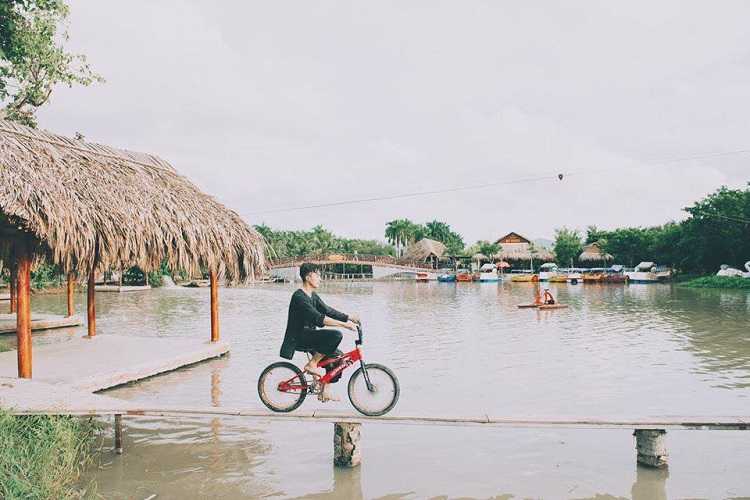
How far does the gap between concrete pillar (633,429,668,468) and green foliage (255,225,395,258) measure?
73.2m

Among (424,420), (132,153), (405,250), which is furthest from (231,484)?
(405,250)

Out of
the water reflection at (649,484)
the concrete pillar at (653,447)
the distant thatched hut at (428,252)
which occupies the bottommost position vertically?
the water reflection at (649,484)

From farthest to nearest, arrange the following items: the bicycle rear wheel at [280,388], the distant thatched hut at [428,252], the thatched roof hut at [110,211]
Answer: the distant thatched hut at [428,252]
the thatched roof hut at [110,211]
the bicycle rear wheel at [280,388]

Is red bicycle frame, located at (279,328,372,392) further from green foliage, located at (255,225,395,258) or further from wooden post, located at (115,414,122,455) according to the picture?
green foliage, located at (255,225,395,258)

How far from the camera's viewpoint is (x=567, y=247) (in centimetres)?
7119

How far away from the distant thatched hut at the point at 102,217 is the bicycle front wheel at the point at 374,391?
14.9 ft

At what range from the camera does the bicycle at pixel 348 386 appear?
241 inches

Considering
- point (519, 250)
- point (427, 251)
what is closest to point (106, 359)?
point (519, 250)

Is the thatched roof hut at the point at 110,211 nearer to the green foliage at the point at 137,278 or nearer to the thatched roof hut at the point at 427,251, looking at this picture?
the green foliage at the point at 137,278

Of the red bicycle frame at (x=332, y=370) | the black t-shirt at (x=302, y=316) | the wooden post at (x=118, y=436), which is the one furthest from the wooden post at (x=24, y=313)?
the black t-shirt at (x=302, y=316)

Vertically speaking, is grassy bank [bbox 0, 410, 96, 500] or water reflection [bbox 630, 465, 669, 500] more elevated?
grassy bank [bbox 0, 410, 96, 500]

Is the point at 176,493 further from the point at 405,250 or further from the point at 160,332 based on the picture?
the point at 405,250

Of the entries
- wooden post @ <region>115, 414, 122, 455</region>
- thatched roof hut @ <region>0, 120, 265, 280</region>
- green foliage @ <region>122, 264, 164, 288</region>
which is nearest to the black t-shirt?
wooden post @ <region>115, 414, 122, 455</region>

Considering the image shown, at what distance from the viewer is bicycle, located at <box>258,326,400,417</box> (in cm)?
611
